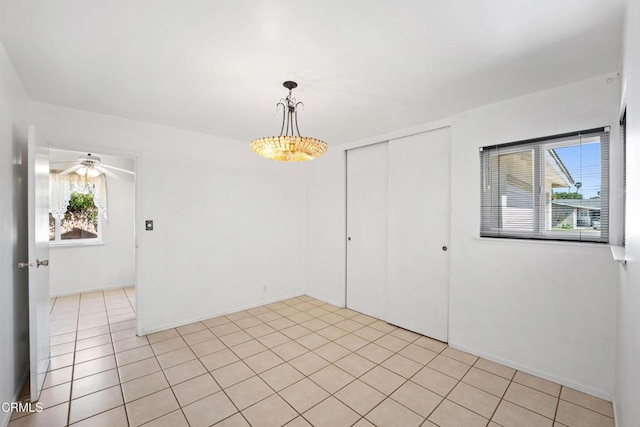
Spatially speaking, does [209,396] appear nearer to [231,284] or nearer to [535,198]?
[231,284]

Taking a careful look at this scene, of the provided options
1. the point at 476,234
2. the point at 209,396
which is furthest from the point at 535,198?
the point at 209,396

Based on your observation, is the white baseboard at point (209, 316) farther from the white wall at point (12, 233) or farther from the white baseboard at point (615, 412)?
the white baseboard at point (615, 412)

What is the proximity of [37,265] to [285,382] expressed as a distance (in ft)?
6.64

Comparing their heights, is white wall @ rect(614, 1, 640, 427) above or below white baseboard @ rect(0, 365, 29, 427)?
above

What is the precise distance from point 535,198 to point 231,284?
→ 3.54 metres

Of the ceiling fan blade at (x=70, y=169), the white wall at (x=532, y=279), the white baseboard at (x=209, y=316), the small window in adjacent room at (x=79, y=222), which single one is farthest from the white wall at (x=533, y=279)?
the small window in adjacent room at (x=79, y=222)

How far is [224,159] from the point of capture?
3818 millimetres

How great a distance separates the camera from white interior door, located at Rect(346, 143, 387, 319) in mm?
3666

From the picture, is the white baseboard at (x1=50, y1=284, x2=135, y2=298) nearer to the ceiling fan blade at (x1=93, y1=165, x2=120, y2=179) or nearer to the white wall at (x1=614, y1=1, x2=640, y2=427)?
the ceiling fan blade at (x1=93, y1=165, x2=120, y2=179)

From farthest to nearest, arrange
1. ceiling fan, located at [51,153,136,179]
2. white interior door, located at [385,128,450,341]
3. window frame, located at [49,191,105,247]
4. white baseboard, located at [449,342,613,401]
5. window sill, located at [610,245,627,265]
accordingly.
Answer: window frame, located at [49,191,105,247] → ceiling fan, located at [51,153,136,179] → white interior door, located at [385,128,450,341] → white baseboard, located at [449,342,613,401] → window sill, located at [610,245,627,265]

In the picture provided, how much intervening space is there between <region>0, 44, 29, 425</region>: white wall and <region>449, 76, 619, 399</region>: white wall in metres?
3.50

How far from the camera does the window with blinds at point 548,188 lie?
2139mm

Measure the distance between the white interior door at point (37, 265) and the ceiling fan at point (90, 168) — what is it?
7.55ft

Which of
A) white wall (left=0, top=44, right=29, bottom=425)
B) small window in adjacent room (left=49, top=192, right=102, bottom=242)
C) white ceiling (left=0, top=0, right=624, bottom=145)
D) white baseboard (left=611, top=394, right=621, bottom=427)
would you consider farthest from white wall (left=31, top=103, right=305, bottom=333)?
white baseboard (left=611, top=394, right=621, bottom=427)
